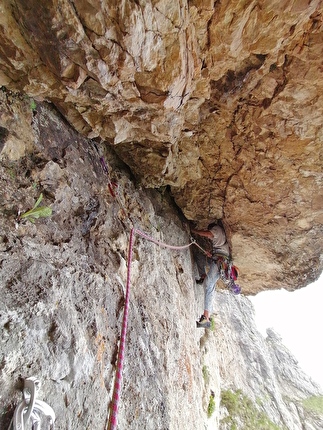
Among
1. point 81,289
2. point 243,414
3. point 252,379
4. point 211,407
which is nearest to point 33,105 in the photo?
point 81,289

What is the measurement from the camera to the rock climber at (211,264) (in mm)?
6238

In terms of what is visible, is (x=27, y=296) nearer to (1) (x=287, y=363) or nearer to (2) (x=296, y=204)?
(2) (x=296, y=204)

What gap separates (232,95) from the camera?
12.1 feet

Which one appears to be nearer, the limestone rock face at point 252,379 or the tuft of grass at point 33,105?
the tuft of grass at point 33,105

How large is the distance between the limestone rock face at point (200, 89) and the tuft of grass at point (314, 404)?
1401 centimetres

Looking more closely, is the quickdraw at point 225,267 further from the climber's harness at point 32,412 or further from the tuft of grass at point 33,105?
the climber's harness at point 32,412

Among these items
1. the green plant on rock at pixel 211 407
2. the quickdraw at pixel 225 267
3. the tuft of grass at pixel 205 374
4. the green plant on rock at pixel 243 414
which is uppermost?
the quickdraw at pixel 225 267

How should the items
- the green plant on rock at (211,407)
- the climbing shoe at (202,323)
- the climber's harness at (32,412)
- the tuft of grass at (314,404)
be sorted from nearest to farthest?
the climber's harness at (32,412)
the climbing shoe at (202,323)
the green plant on rock at (211,407)
the tuft of grass at (314,404)

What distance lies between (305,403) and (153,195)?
17.0 meters

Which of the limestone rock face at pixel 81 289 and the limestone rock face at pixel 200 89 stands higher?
the limestone rock face at pixel 200 89

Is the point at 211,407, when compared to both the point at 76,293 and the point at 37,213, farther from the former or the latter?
the point at 37,213

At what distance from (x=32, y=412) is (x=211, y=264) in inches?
219

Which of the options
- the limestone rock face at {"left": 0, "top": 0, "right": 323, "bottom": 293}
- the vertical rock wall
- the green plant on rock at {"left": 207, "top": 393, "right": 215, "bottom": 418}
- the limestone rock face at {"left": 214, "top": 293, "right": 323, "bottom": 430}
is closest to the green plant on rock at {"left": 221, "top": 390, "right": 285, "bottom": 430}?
the limestone rock face at {"left": 214, "top": 293, "right": 323, "bottom": 430}

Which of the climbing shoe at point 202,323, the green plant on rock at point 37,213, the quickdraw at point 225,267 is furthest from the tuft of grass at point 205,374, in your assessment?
the green plant on rock at point 37,213
